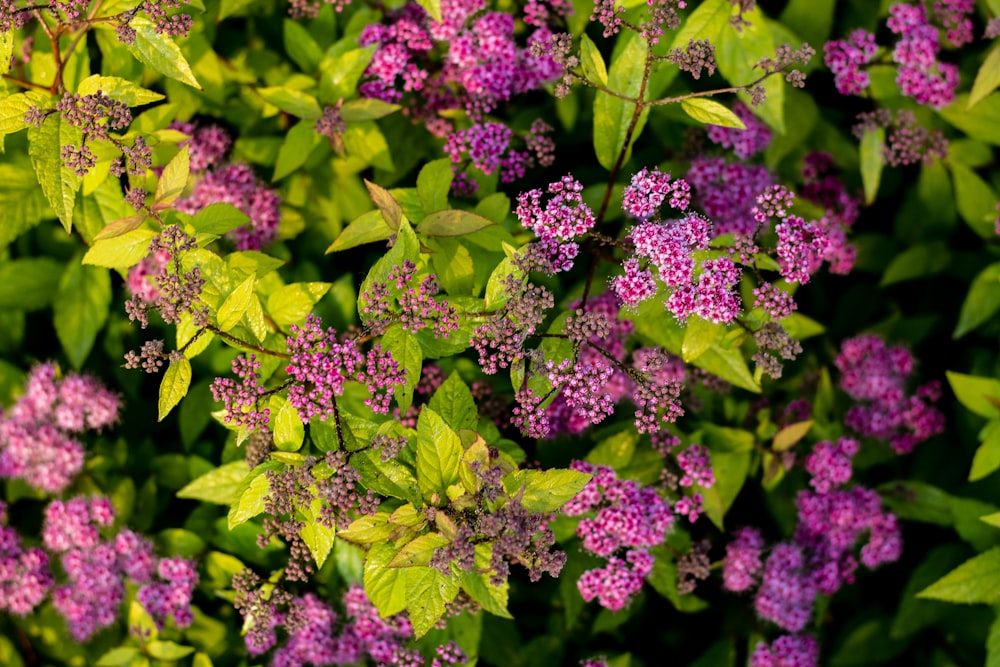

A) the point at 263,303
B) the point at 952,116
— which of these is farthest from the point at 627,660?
the point at 952,116

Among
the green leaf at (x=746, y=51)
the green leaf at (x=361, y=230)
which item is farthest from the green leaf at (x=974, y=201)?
the green leaf at (x=361, y=230)

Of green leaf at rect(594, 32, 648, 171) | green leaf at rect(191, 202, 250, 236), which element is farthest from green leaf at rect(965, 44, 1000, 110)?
green leaf at rect(191, 202, 250, 236)

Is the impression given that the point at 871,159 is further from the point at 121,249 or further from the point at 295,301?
the point at 121,249

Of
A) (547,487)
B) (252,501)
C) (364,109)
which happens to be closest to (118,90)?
(364,109)

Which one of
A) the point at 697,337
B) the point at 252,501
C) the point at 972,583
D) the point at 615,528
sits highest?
the point at 697,337

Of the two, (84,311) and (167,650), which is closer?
(167,650)

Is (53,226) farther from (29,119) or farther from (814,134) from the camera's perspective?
(814,134)

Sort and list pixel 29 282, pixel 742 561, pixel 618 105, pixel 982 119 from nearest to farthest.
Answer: pixel 618 105 → pixel 742 561 → pixel 29 282 → pixel 982 119

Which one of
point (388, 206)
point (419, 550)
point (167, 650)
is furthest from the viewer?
point (167, 650)
